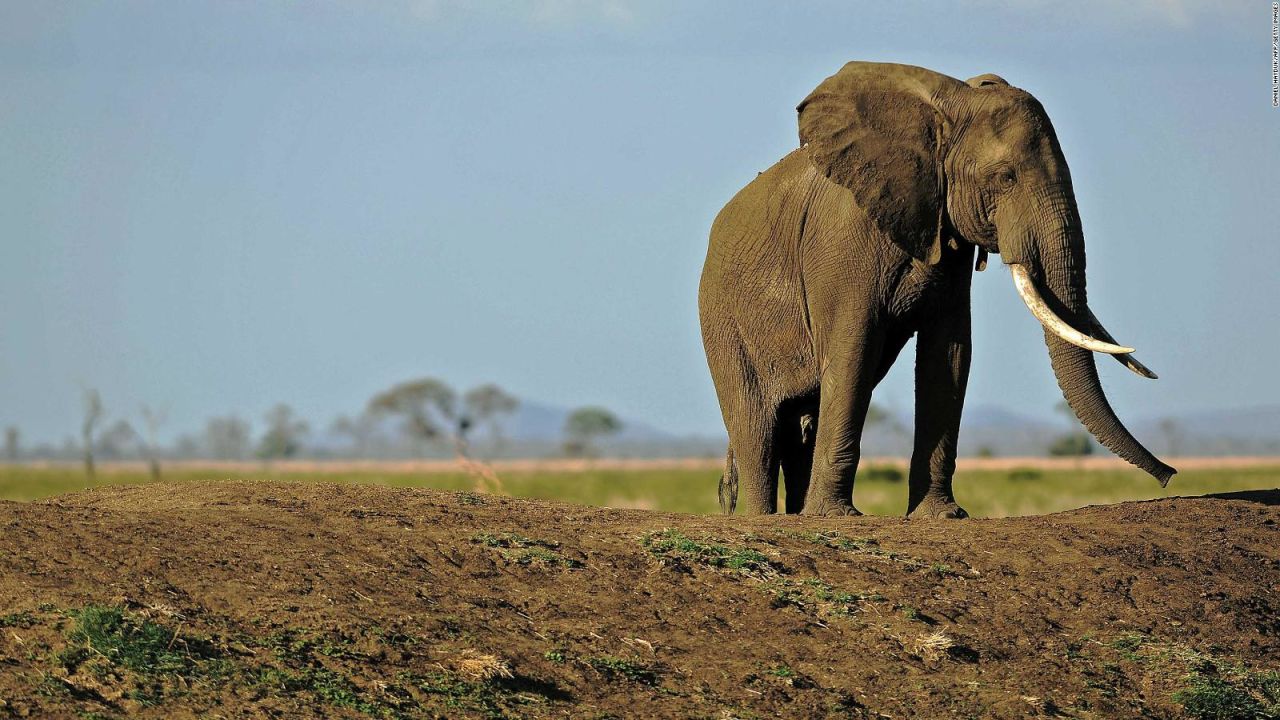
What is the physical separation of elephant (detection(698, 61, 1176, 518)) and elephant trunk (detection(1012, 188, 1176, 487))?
1 cm

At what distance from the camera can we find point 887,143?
12703 mm

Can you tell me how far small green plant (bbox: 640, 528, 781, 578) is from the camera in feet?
33.5

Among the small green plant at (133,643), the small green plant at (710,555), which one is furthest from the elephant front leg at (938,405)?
the small green plant at (133,643)

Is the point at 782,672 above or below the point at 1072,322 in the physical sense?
below

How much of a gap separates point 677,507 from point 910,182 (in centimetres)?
2790

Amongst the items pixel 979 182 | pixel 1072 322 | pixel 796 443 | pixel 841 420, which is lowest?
pixel 796 443

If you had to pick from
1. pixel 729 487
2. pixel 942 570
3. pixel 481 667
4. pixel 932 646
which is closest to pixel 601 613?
pixel 481 667

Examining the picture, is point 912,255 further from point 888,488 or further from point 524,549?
point 888,488

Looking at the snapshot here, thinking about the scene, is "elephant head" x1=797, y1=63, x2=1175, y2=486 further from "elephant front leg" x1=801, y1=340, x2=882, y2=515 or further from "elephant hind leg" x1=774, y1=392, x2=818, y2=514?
"elephant hind leg" x1=774, y1=392, x2=818, y2=514

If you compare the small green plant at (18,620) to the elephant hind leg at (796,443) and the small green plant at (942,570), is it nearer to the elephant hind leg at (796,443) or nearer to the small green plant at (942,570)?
the small green plant at (942,570)

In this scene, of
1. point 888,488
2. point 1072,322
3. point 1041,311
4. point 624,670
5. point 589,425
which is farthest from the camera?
point 589,425

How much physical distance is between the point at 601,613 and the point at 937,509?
433cm

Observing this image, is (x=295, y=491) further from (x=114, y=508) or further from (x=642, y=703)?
(x=642, y=703)

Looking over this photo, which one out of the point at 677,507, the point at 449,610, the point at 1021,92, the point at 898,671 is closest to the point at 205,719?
the point at 449,610
